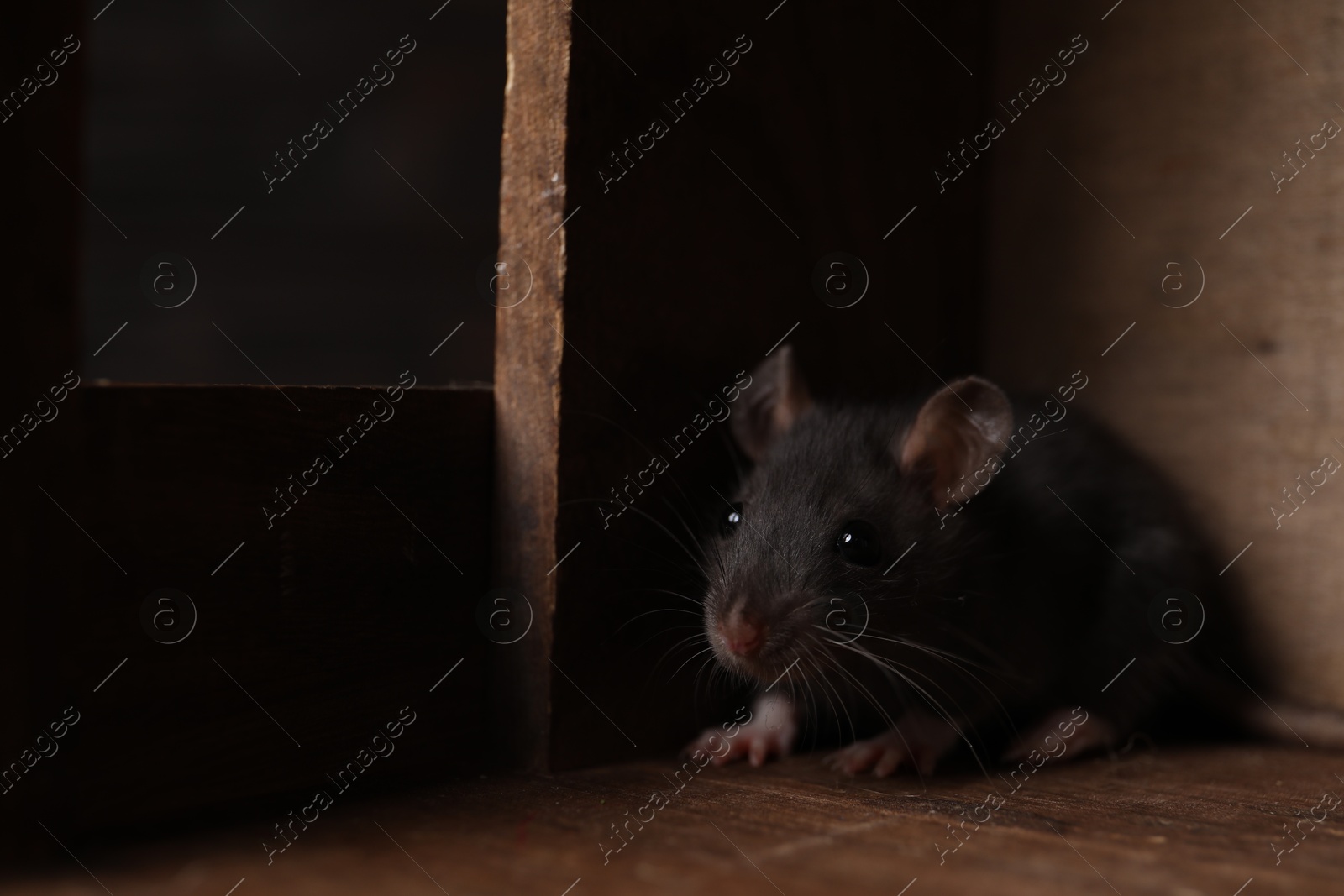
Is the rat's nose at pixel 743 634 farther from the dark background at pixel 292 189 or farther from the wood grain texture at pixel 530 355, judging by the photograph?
the dark background at pixel 292 189

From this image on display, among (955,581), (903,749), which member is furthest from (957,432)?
(903,749)

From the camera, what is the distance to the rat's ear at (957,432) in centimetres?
256

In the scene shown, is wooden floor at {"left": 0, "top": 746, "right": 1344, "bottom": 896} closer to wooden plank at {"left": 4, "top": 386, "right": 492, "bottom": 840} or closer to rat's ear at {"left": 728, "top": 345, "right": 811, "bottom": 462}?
wooden plank at {"left": 4, "top": 386, "right": 492, "bottom": 840}

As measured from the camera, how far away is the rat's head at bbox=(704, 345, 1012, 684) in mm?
2334

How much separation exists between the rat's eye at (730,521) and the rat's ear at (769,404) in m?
0.18

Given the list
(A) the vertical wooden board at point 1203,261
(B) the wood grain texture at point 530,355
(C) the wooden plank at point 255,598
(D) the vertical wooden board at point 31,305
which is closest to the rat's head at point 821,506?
(B) the wood grain texture at point 530,355

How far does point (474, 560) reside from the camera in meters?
2.29

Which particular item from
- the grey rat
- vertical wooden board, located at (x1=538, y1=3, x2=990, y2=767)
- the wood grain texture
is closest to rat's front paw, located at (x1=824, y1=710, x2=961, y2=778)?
the grey rat

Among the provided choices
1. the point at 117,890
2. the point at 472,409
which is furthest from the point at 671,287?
the point at 117,890

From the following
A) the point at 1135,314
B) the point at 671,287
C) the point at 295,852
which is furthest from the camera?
the point at 1135,314

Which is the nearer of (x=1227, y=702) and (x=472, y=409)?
(x=472, y=409)

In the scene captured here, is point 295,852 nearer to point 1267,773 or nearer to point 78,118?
point 78,118

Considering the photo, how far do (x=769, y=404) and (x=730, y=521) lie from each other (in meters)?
0.34

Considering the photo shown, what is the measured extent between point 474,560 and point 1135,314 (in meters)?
1.91
